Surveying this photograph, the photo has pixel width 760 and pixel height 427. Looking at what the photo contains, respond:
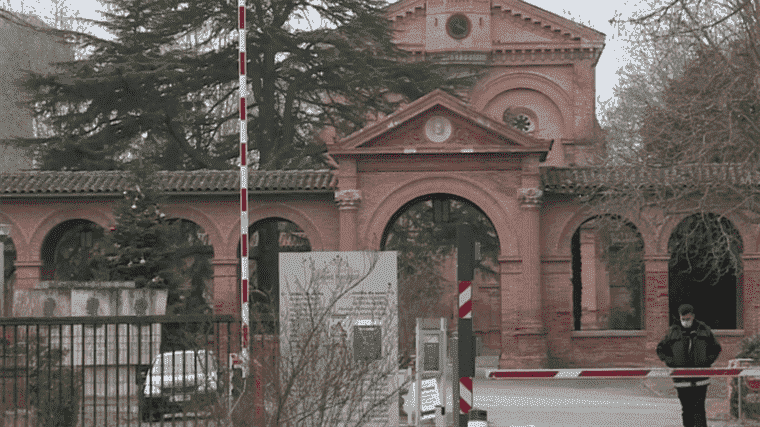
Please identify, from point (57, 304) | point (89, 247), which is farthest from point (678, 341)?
point (89, 247)

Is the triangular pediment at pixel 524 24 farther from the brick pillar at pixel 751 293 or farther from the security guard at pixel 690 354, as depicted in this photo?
the security guard at pixel 690 354

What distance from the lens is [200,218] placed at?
904 inches

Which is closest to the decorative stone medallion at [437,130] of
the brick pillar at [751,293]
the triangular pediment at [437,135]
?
the triangular pediment at [437,135]

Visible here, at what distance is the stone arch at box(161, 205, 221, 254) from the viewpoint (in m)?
22.9

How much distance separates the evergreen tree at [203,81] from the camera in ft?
83.4

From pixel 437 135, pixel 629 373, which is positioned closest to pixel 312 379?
pixel 629 373

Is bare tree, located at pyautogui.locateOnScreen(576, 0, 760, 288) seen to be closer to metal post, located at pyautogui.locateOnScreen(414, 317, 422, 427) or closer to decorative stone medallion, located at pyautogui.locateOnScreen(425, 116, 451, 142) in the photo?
decorative stone medallion, located at pyautogui.locateOnScreen(425, 116, 451, 142)

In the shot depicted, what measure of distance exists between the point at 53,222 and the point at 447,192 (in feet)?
32.3

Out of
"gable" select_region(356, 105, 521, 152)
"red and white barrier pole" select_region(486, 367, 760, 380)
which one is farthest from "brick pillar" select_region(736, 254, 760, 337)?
"red and white barrier pole" select_region(486, 367, 760, 380)

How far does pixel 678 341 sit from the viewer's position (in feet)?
35.4

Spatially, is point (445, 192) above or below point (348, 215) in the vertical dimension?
above

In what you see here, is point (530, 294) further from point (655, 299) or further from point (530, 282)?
point (655, 299)

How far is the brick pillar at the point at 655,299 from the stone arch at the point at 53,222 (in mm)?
13247

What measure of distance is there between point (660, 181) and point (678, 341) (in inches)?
366
